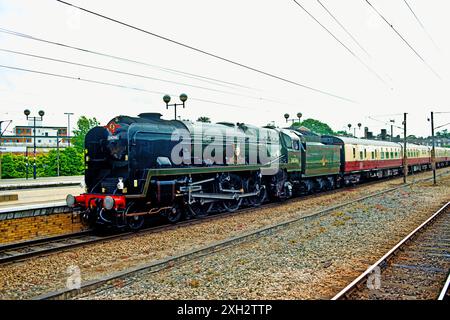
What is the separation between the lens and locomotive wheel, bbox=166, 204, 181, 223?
13359 millimetres

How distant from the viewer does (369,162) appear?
3131cm

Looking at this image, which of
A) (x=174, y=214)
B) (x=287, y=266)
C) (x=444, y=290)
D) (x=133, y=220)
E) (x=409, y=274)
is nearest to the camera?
(x=444, y=290)

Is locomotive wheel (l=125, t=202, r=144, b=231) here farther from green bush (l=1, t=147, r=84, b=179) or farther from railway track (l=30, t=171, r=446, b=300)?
green bush (l=1, t=147, r=84, b=179)

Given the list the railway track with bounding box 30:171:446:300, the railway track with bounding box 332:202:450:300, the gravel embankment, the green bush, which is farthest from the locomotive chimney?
the green bush

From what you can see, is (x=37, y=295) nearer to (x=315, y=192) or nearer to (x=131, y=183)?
(x=131, y=183)

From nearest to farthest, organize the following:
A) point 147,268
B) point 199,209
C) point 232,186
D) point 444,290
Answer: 1. point 444,290
2. point 147,268
3. point 199,209
4. point 232,186

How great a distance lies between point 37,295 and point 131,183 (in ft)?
18.0

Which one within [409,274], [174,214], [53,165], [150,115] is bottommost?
[409,274]

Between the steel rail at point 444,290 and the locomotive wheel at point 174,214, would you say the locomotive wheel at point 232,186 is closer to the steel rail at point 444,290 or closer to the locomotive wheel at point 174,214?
the locomotive wheel at point 174,214

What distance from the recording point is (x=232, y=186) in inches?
625

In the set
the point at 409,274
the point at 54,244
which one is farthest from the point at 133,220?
the point at 409,274

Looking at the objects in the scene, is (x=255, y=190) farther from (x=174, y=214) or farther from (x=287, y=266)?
(x=287, y=266)

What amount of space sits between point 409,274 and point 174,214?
806cm
